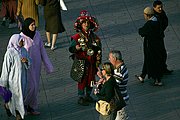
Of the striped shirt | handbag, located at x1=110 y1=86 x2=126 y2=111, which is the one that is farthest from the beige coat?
handbag, located at x1=110 y1=86 x2=126 y2=111

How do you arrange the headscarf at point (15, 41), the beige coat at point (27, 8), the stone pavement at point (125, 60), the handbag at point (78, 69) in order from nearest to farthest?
the headscarf at point (15, 41) < the handbag at point (78, 69) < the stone pavement at point (125, 60) < the beige coat at point (27, 8)

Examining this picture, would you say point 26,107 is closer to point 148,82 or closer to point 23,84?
point 23,84

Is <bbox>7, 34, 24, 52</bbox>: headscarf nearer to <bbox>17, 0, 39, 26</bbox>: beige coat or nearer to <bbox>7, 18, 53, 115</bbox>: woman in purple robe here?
<bbox>7, 18, 53, 115</bbox>: woman in purple robe

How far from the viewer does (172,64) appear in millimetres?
12719

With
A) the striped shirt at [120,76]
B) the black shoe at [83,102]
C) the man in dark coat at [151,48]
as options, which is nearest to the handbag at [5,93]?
the black shoe at [83,102]

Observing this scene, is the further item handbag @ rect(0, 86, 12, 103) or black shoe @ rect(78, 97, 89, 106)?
black shoe @ rect(78, 97, 89, 106)

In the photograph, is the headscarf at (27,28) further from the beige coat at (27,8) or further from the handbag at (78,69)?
the beige coat at (27,8)

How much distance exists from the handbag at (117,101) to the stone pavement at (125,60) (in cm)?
172

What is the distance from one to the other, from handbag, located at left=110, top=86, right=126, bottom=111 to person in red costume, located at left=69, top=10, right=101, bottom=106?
1731 mm

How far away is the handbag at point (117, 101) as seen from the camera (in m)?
8.99

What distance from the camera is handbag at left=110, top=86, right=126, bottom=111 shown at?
8.99 metres

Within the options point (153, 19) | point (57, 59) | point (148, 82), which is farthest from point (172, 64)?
point (57, 59)

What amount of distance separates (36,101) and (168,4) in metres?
6.49

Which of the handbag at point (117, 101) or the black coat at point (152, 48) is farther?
the black coat at point (152, 48)
